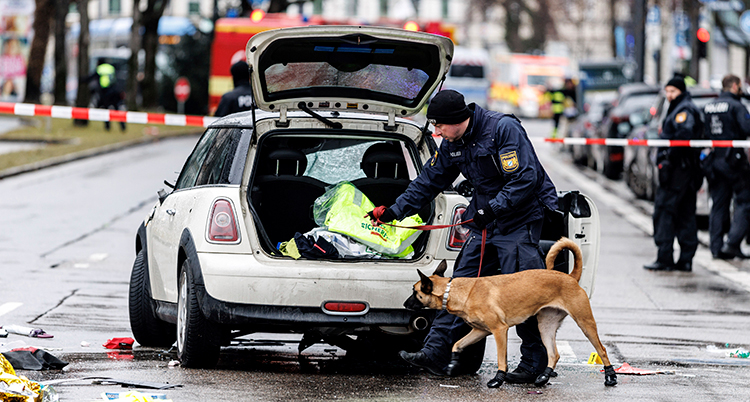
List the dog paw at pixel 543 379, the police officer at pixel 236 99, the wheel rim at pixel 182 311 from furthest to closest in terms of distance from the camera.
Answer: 1. the police officer at pixel 236 99
2. the wheel rim at pixel 182 311
3. the dog paw at pixel 543 379

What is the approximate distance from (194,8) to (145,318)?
337 ft

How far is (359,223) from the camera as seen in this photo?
694cm

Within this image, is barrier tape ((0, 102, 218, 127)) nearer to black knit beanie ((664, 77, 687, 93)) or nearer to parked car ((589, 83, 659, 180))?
black knit beanie ((664, 77, 687, 93))

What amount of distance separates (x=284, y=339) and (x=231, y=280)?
1935 millimetres

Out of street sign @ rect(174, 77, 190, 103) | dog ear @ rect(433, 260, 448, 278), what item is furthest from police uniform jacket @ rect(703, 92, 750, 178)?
street sign @ rect(174, 77, 190, 103)

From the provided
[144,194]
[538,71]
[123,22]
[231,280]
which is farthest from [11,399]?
[123,22]

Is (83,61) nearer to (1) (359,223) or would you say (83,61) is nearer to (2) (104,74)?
Result: (2) (104,74)

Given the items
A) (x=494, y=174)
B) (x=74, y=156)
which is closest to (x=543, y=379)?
(x=494, y=174)

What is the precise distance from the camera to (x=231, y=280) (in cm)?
648

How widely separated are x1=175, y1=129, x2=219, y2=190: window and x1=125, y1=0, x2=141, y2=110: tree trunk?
31.4m

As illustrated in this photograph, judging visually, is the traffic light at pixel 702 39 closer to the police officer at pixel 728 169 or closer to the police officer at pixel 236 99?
the police officer at pixel 728 169

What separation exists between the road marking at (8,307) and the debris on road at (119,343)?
1.40 meters

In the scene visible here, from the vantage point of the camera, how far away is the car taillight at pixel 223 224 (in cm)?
661

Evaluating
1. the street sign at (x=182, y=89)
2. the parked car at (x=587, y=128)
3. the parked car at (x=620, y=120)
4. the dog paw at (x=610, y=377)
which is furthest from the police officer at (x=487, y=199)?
the street sign at (x=182, y=89)
